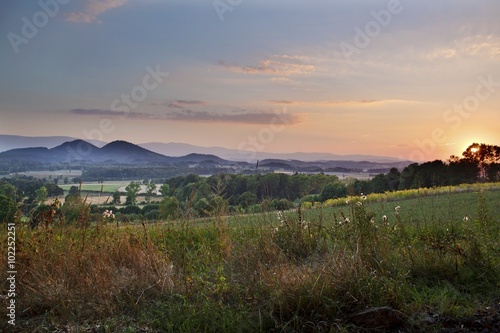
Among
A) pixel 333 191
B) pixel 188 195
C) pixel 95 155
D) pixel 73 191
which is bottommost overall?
pixel 333 191

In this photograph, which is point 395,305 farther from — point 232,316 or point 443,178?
point 443,178

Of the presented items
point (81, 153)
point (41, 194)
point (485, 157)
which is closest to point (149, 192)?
point (41, 194)

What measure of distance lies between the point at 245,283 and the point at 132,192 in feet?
14.8

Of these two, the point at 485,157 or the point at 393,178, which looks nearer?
the point at 393,178

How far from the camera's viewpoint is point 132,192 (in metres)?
8.25

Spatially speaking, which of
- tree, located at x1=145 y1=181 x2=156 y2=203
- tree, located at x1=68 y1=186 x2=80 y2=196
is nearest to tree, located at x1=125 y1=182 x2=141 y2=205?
tree, located at x1=145 y1=181 x2=156 y2=203

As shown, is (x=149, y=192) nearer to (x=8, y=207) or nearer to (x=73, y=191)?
(x=73, y=191)

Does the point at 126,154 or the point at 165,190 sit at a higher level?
the point at 126,154

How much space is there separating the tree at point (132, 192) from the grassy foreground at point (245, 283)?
1.99 m

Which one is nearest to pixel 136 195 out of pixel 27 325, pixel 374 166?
pixel 27 325

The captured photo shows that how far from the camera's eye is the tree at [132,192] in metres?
7.98

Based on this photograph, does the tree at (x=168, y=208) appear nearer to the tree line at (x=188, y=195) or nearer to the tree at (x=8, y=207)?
the tree line at (x=188, y=195)

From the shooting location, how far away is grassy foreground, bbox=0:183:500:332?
3.72 metres

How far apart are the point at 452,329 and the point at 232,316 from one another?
188 cm
